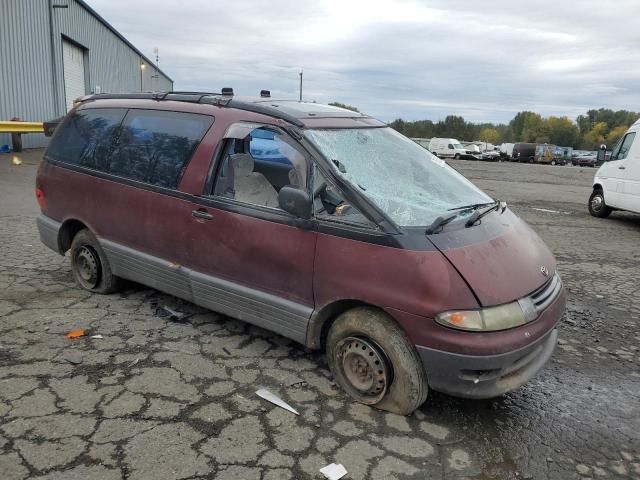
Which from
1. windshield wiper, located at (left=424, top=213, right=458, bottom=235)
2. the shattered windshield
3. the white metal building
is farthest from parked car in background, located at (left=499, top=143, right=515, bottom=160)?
windshield wiper, located at (left=424, top=213, right=458, bottom=235)

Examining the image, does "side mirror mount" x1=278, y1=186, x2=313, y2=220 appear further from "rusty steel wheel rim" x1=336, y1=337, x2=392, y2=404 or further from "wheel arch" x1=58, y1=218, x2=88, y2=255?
"wheel arch" x1=58, y1=218, x2=88, y2=255

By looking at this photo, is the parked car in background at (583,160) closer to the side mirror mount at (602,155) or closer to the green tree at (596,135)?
the side mirror mount at (602,155)

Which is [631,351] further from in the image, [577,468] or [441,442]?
[441,442]

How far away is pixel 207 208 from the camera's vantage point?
12.0 feet

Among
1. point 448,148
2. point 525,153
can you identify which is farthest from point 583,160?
point 448,148

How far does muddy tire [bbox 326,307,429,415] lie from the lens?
2908 mm

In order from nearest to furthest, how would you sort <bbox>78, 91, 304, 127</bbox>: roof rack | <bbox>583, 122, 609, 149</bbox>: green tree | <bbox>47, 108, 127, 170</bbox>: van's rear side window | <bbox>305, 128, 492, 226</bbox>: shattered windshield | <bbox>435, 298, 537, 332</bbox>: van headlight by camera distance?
1. <bbox>435, 298, 537, 332</bbox>: van headlight
2. <bbox>305, 128, 492, 226</bbox>: shattered windshield
3. <bbox>78, 91, 304, 127</bbox>: roof rack
4. <bbox>47, 108, 127, 170</bbox>: van's rear side window
5. <bbox>583, 122, 609, 149</bbox>: green tree

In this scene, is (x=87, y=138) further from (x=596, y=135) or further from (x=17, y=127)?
(x=596, y=135)

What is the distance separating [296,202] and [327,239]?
301 mm

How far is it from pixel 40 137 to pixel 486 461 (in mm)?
20027

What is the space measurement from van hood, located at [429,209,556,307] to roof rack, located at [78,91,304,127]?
132cm

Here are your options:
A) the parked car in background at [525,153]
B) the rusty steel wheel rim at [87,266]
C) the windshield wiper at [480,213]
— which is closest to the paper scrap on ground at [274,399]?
the windshield wiper at [480,213]

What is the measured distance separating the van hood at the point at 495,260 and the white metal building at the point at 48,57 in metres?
13.1

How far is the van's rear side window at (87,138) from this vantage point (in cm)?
444
